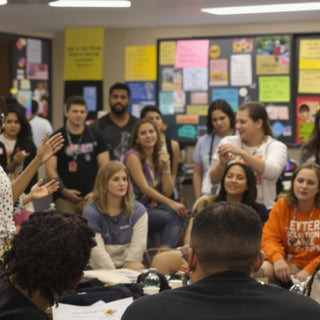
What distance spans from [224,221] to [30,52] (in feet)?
25.0

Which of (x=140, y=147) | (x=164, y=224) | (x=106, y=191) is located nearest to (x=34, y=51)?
(x=140, y=147)

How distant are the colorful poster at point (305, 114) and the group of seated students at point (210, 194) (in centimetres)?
189

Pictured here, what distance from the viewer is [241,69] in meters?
8.30

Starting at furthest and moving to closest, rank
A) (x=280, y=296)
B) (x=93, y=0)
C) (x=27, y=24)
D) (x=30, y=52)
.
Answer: (x=30, y=52)
(x=27, y=24)
(x=93, y=0)
(x=280, y=296)

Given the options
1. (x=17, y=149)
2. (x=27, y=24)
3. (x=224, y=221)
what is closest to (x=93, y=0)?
(x=17, y=149)

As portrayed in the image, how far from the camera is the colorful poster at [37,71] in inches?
362

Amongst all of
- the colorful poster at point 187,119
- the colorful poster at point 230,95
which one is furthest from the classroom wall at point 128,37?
the colorful poster at point 187,119

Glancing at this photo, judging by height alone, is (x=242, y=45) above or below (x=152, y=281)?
above

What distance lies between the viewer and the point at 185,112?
28.2 ft

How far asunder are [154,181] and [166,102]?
9.00 feet

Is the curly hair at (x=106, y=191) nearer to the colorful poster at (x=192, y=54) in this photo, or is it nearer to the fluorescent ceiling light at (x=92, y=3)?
the fluorescent ceiling light at (x=92, y=3)

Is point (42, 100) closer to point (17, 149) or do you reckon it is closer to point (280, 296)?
point (17, 149)

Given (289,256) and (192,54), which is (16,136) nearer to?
(289,256)

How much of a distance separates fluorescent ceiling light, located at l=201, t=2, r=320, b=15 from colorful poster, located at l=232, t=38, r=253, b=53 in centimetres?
93
